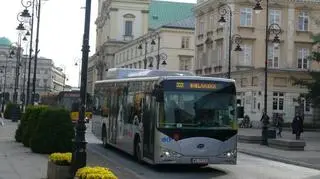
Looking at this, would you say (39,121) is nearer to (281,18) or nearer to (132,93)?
(132,93)

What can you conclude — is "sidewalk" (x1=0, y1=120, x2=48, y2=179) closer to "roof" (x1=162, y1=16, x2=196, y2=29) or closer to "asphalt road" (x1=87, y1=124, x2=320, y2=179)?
"asphalt road" (x1=87, y1=124, x2=320, y2=179)

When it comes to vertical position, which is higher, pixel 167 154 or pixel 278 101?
pixel 278 101

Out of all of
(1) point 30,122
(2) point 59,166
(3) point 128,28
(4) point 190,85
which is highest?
(3) point 128,28

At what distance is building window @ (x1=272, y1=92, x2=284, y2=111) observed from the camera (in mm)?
66312

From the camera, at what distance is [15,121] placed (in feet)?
180

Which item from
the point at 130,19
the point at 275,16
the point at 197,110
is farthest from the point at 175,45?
the point at 197,110

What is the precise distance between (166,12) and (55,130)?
118117 millimetres

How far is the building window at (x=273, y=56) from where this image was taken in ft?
245

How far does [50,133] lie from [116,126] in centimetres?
365

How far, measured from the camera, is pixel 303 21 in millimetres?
76062

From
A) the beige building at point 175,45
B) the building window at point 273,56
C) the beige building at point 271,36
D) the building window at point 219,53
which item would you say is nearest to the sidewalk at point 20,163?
the beige building at point 271,36

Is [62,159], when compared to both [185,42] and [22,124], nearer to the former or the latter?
[22,124]

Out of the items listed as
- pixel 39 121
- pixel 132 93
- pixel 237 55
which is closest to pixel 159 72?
pixel 132 93

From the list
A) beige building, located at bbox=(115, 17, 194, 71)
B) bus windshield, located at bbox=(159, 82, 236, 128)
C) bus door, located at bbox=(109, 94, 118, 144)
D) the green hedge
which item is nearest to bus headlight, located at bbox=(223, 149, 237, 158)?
bus windshield, located at bbox=(159, 82, 236, 128)
